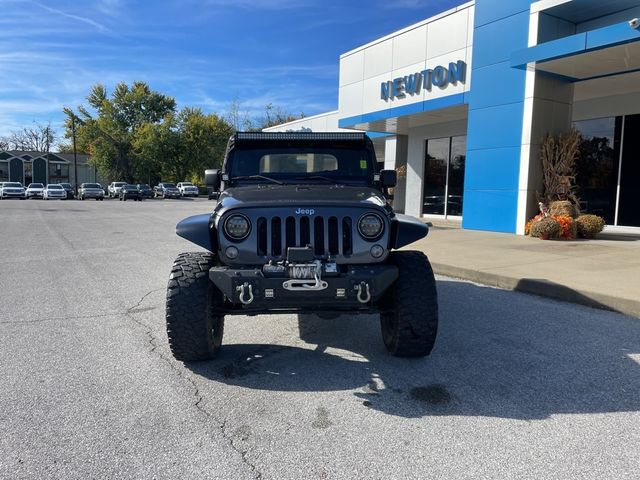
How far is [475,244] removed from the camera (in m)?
11.2

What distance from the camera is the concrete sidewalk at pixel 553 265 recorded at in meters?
6.29

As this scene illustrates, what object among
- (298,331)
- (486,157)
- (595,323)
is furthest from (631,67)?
(298,331)

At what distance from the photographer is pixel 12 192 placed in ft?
155

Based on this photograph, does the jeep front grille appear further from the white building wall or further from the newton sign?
the newton sign

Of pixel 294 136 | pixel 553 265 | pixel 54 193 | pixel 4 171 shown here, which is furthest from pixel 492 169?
pixel 4 171

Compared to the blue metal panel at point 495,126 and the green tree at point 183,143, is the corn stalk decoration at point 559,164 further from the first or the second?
the green tree at point 183,143

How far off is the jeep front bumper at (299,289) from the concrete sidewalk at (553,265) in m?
3.77

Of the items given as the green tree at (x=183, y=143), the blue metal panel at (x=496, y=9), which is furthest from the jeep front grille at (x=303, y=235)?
the green tree at (x=183, y=143)

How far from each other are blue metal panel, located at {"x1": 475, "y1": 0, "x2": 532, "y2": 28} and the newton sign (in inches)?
54.6

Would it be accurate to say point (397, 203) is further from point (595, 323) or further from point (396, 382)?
point (396, 382)

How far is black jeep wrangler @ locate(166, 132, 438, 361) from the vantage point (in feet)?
11.8

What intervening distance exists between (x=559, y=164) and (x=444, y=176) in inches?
274

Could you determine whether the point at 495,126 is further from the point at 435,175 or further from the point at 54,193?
the point at 54,193

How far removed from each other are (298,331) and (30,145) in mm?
107877
